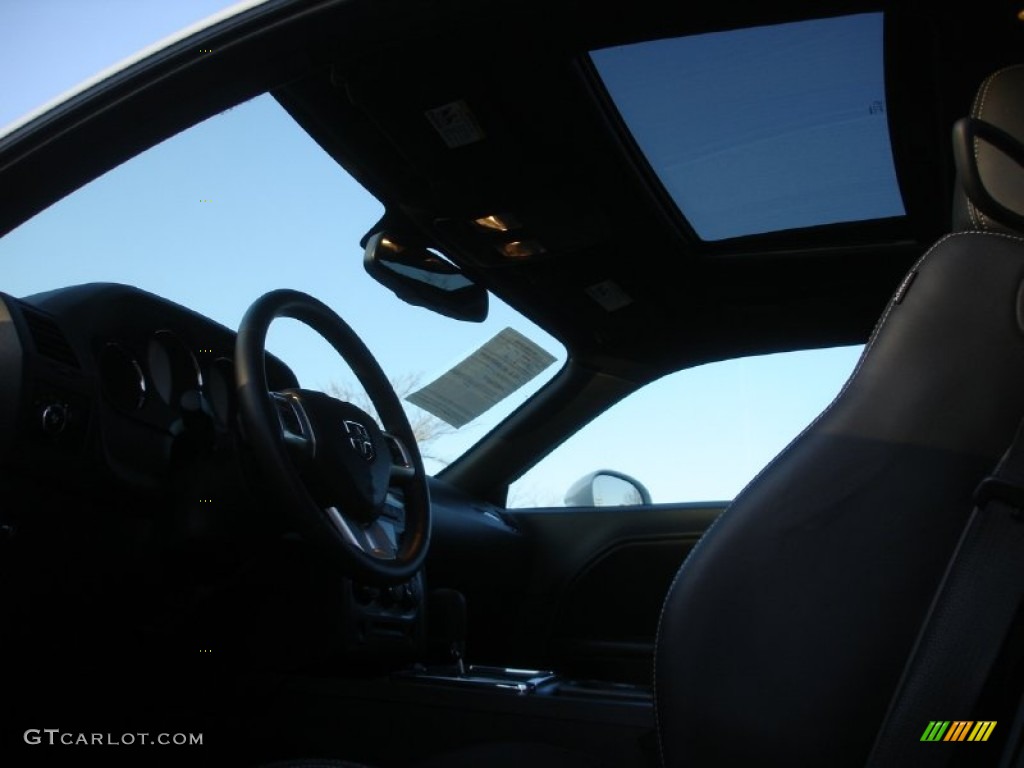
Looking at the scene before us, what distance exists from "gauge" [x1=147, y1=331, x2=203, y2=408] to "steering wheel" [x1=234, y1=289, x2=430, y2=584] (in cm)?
19

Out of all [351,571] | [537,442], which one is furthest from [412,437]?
[537,442]

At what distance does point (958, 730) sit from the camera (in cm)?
93

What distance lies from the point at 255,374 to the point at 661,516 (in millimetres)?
1571

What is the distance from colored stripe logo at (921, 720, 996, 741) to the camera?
0.91 m

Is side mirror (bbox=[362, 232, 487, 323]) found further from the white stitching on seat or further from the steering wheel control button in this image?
the white stitching on seat

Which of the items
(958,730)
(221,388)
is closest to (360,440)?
(221,388)

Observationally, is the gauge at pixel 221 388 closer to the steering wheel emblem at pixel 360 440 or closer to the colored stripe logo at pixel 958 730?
the steering wheel emblem at pixel 360 440

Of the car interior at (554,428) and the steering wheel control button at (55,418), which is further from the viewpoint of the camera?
the steering wheel control button at (55,418)

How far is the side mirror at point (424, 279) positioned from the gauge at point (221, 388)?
0.59 m

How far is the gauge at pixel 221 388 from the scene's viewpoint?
1.64 m

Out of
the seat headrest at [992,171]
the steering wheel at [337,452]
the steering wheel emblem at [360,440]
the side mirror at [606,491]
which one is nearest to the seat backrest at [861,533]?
the seat headrest at [992,171]

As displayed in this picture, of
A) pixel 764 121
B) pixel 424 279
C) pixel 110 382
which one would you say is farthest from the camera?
pixel 424 279

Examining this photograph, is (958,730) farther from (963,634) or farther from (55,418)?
(55,418)

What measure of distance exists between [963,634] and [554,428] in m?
1.95
